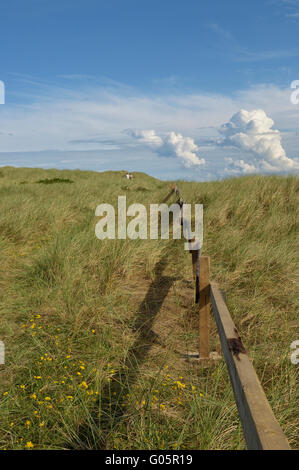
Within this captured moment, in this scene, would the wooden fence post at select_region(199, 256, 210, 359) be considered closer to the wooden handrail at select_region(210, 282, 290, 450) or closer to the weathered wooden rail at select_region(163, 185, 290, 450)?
the weathered wooden rail at select_region(163, 185, 290, 450)

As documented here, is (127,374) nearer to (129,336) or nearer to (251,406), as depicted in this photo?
(129,336)

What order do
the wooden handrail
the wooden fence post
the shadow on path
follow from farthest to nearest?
1. the wooden fence post
2. the shadow on path
3. the wooden handrail

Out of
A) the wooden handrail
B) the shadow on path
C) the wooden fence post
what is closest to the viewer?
the wooden handrail

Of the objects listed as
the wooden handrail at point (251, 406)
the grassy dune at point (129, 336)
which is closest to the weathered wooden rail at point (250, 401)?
the wooden handrail at point (251, 406)

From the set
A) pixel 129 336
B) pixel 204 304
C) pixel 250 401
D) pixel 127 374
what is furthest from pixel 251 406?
pixel 129 336

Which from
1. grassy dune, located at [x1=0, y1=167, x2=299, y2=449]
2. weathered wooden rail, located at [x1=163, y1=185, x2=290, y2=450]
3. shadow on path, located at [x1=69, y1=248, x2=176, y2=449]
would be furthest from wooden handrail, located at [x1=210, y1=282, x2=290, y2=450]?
shadow on path, located at [x1=69, y1=248, x2=176, y2=449]

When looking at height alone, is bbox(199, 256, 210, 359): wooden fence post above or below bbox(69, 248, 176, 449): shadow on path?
above

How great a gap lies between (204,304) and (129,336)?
0.94 meters

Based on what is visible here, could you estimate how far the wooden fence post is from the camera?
11.0 feet

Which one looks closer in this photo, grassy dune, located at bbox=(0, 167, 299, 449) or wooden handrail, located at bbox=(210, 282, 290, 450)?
wooden handrail, located at bbox=(210, 282, 290, 450)

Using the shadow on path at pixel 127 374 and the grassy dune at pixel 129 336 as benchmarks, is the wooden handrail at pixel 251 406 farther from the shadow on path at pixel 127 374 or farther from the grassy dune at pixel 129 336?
the shadow on path at pixel 127 374

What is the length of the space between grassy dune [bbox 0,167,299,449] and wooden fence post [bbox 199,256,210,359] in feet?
0.83

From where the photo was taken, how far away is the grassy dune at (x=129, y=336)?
2.28 meters

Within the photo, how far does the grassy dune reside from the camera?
2275 mm
